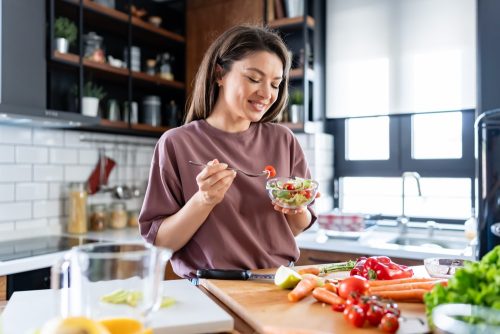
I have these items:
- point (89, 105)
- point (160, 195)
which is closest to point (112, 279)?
point (160, 195)

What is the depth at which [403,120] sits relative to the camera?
2.99 m

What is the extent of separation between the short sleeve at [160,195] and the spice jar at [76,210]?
1.55 meters

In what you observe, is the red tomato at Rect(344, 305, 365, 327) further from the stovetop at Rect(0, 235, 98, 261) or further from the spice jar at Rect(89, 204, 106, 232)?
the spice jar at Rect(89, 204, 106, 232)

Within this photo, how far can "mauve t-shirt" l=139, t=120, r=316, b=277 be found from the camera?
1.31 metres

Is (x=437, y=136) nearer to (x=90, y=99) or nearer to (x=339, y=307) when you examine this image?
(x=90, y=99)

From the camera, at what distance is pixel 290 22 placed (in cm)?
291

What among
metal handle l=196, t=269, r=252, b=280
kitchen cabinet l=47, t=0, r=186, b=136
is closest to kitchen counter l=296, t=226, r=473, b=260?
metal handle l=196, t=269, r=252, b=280

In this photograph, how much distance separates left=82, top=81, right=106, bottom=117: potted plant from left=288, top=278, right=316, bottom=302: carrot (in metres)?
1.99

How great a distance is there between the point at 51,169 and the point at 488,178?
92.1 inches

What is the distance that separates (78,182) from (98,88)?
0.63 metres

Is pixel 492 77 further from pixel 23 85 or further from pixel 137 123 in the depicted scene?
pixel 23 85

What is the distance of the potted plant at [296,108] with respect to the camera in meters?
2.89

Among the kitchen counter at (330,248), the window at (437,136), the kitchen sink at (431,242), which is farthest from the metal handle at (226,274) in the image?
the window at (437,136)

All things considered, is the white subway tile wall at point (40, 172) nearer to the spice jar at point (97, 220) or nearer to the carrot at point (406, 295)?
the spice jar at point (97, 220)
